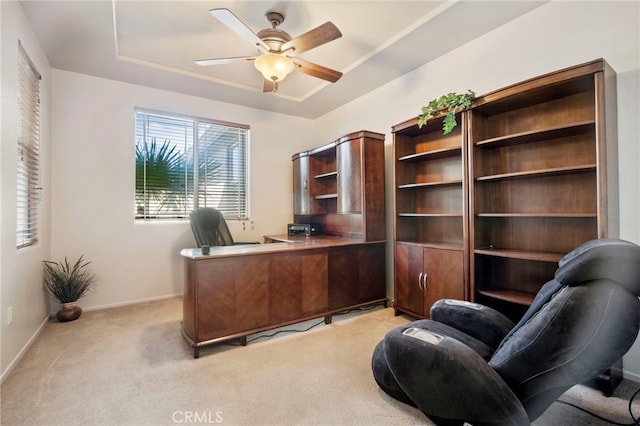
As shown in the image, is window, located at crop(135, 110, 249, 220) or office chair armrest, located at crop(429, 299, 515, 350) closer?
office chair armrest, located at crop(429, 299, 515, 350)

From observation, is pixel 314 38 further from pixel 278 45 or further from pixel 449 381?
pixel 449 381

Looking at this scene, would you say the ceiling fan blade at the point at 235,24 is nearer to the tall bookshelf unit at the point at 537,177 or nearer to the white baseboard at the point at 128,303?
the tall bookshelf unit at the point at 537,177

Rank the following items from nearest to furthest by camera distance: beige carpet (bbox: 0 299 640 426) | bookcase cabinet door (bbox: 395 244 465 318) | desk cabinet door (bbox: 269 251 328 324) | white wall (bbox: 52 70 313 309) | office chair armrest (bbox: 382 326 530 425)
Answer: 1. office chair armrest (bbox: 382 326 530 425)
2. beige carpet (bbox: 0 299 640 426)
3. bookcase cabinet door (bbox: 395 244 465 318)
4. desk cabinet door (bbox: 269 251 328 324)
5. white wall (bbox: 52 70 313 309)

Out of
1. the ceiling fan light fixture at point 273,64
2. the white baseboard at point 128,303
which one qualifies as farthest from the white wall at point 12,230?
the ceiling fan light fixture at point 273,64

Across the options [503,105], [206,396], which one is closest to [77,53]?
[206,396]

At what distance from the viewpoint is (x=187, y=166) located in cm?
400

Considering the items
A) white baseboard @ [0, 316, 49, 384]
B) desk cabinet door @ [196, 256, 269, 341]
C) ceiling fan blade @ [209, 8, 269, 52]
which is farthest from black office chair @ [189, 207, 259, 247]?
ceiling fan blade @ [209, 8, 269, 52]

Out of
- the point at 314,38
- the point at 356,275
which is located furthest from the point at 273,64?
the point at 356,275

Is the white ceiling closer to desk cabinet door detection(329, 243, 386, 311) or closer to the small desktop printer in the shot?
the small desktop printer

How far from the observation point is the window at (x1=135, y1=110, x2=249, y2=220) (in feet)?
12.2

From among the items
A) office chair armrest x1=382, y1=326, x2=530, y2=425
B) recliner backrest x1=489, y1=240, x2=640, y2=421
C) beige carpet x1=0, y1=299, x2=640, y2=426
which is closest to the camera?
recliner backrest x1=489, y1=240, x2=640, y2=421

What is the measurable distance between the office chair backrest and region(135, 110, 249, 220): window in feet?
2.27

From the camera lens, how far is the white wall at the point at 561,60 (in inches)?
73.3

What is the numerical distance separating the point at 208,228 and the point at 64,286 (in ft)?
5.05
